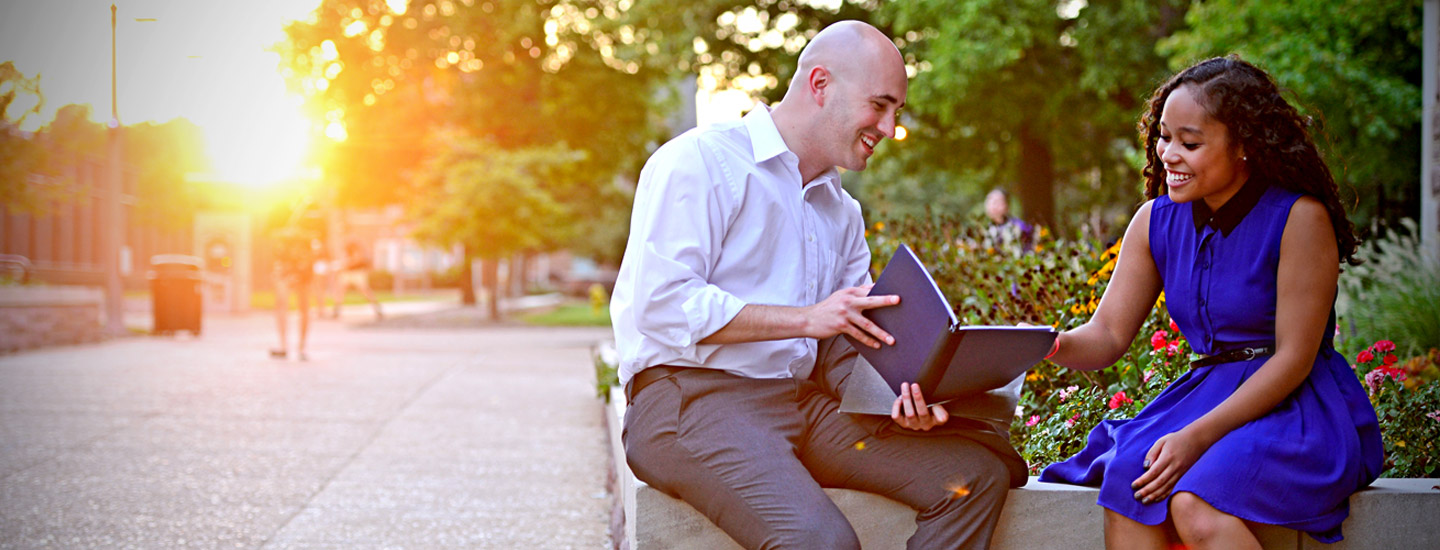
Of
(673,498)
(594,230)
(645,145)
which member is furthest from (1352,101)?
(594,230)

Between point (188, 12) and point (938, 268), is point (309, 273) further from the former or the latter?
point (938, 268)

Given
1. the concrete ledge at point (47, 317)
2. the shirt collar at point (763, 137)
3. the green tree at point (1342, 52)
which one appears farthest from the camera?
the concrete ledge at point (47, 317)

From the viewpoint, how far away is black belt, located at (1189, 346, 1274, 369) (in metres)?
2.35

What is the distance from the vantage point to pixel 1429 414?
3.09 metres

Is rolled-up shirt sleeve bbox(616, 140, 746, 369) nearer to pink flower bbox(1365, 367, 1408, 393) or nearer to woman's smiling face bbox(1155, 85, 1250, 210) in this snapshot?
woman's smiling face bbox(1155, 85, 1250, 210)

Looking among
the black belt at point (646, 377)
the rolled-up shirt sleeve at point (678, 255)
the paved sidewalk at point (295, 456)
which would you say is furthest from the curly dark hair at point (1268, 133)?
the paved sidewalk at point (295, 456)

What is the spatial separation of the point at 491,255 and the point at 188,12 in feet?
46.9

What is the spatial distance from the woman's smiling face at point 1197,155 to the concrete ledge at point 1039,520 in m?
0.71

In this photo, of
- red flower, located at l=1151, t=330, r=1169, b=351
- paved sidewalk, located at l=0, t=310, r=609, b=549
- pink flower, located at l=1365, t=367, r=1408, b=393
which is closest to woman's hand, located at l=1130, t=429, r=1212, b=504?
red flower, located at l=1151, t=330, r=1169, b=351

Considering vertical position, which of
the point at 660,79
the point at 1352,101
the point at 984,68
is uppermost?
the point at 660,79

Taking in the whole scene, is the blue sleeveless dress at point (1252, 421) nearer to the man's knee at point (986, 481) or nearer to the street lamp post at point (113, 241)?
the man's knee at point (986, 481)

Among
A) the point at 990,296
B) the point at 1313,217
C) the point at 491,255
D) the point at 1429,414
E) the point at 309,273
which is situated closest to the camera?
the point at 1313,217

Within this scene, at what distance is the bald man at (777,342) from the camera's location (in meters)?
2.30

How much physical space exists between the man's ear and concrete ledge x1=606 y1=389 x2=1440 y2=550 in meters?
0.91
